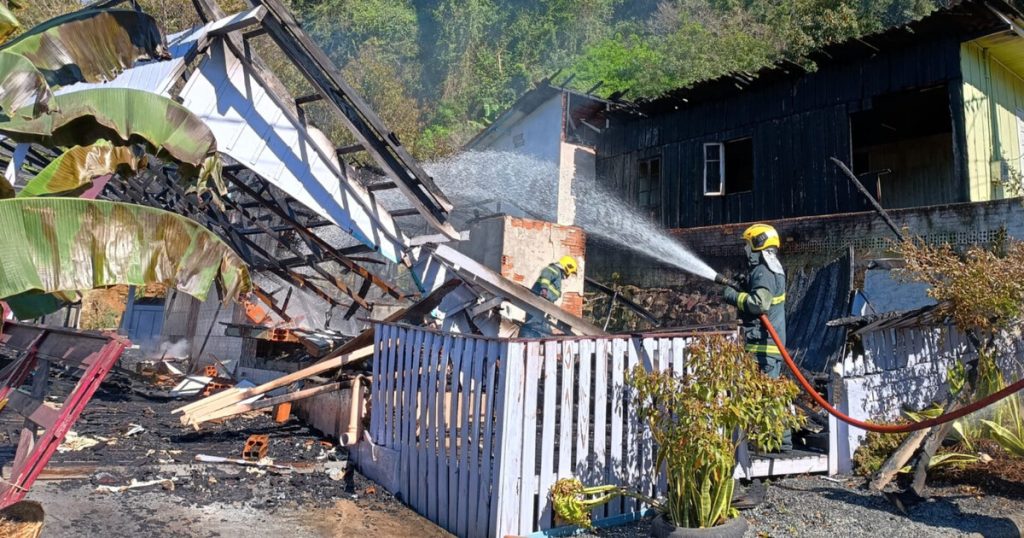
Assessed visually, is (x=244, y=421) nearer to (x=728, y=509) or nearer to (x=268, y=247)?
(x=268, y=247)

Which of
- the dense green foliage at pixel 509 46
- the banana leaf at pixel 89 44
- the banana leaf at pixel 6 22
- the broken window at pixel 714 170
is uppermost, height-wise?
the dense green foliage at pixel 509 46

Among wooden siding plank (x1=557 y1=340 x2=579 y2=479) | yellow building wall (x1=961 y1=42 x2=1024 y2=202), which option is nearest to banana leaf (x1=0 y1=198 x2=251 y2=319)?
wooden siding plank (x1=557 y1=340 x2=579 y2=479)

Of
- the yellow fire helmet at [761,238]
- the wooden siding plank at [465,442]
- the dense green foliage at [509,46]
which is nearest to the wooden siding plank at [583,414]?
the wooden siding plank at [465,442]

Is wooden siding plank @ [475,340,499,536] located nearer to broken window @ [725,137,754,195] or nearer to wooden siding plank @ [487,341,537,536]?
wooden siding plank @ [487,341,537,536]

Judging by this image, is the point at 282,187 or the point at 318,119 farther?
the point at 318,119

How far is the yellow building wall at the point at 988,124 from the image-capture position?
13.2 meters

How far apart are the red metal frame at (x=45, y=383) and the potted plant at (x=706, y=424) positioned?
299 centimetres

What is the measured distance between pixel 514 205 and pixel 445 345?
15.3m

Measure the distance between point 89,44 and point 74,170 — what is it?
1.30m

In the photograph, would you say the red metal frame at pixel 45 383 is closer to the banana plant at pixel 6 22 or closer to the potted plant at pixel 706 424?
the banana plant at pixel 6 22

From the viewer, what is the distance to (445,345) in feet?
17.3

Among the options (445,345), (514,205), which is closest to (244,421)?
(445,345)

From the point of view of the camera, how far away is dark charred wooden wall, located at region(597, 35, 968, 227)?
13633mm

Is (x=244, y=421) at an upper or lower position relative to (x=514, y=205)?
lower
